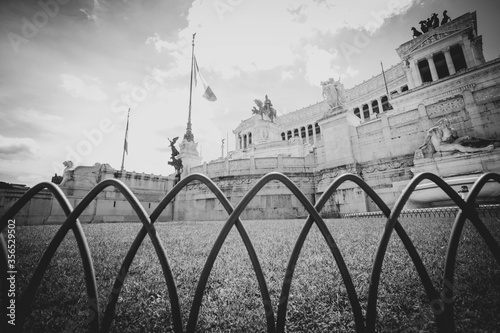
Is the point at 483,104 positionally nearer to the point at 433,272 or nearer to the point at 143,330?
the point at 433,272

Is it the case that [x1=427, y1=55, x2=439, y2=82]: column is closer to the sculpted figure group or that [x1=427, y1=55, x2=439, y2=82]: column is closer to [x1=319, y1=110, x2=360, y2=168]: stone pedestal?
the sculpted figure group

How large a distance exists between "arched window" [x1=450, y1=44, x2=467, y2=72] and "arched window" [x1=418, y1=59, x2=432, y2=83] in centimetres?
336

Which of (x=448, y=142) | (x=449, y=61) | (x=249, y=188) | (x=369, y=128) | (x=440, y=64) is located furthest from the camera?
(x=440, y=64)

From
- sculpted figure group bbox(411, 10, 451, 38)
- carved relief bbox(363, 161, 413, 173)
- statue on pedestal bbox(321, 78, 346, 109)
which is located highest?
sculpted figure group bbox(411, 10, 451, 38)

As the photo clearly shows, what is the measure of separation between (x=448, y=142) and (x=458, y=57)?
1535 inches

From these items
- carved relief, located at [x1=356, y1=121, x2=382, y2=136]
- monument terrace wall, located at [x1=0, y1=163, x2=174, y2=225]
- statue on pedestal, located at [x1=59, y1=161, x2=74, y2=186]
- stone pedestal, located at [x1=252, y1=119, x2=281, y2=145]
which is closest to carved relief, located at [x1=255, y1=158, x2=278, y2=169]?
carved relief, located at [x1=356, y1=121, x2=382, y2=136]

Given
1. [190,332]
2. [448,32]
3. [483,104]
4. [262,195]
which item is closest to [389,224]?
[190,332]

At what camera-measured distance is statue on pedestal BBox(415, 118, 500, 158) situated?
10.1 metres

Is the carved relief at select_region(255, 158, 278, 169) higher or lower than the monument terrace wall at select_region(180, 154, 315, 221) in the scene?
higher

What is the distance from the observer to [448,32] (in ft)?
115

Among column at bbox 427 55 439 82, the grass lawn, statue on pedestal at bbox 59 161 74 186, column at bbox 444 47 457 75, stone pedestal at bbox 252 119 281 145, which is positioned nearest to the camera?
the grass lawn

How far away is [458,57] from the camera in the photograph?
3612 cm

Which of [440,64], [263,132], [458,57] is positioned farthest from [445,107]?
[458,57]

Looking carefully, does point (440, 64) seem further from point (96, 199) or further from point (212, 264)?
point (96, 199)
